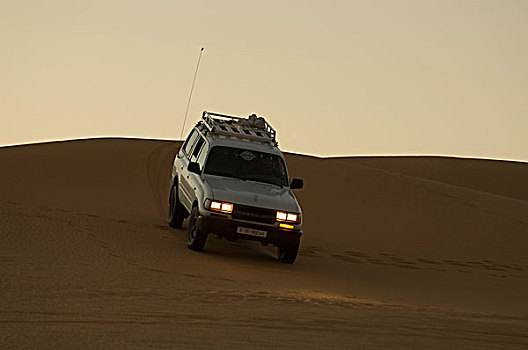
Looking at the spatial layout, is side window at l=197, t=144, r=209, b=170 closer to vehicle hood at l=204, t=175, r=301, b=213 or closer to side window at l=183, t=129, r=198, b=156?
vehicle hood at l=204, t=175, r=301, b=213

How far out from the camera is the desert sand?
9.08 meters

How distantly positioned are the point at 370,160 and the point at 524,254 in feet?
167

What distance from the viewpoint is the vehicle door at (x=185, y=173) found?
17106 millimetres

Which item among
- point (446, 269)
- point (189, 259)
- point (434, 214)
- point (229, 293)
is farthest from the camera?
point (434, 214)

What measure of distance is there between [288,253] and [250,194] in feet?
4.49

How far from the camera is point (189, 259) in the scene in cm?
1509

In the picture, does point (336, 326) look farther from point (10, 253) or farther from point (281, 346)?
point (10, 253)

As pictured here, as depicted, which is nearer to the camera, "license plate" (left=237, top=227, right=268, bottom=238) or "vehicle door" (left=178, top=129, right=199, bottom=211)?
"license plate" (left=237, top=227, right=268, bottom=238)

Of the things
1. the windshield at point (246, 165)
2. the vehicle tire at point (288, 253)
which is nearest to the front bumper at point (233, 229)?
the vehicle tire at point (288, 253)

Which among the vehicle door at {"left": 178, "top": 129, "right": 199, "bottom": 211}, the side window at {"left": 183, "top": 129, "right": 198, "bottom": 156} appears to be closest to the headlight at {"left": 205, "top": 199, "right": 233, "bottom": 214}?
the vehicle door at {"left": 178, "top": 129, "right": 199, "bottom": 211}

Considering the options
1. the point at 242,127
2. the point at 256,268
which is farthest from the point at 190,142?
the point at 256,268

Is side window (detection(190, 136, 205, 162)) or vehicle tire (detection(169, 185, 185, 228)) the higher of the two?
side window (detection(190, 136, 205, 162))

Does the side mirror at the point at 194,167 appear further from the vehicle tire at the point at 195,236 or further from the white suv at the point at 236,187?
the vehicle tire at the point at 195,236

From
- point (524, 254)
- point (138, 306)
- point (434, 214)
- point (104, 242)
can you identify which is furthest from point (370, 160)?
point (138, 306)
